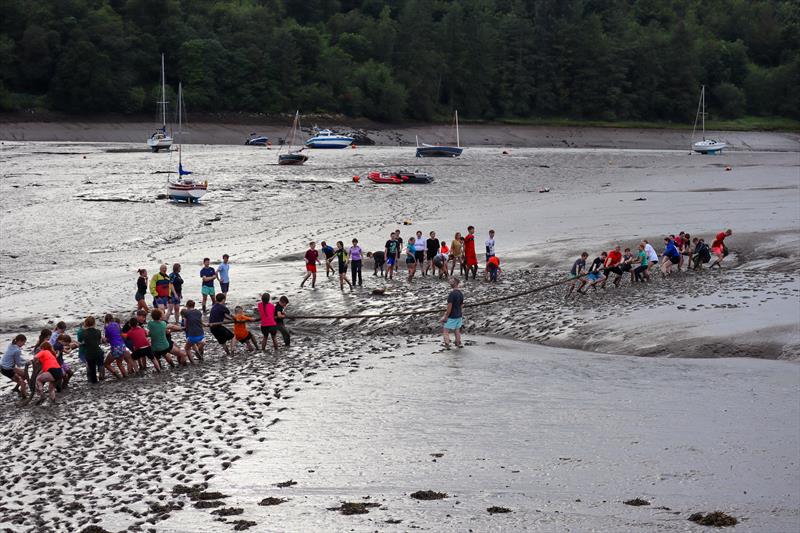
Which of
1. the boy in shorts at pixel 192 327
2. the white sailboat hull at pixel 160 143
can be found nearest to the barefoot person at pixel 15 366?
the boy in shorts at pixel 192 327

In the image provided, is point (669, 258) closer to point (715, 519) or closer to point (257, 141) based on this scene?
point (715, 519)

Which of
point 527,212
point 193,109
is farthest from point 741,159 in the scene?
point 193,109

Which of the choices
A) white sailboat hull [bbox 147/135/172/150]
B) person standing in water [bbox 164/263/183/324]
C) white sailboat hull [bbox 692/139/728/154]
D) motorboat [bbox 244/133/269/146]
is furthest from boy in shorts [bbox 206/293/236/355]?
white sailboat hull [bbox 692/139/728/154]

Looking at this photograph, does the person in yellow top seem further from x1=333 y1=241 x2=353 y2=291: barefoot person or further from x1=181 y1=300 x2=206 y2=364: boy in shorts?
x1=181 y1=300 x2=206 y2=364: boy in shorts

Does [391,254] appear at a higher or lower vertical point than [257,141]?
lower

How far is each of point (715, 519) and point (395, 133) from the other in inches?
3476

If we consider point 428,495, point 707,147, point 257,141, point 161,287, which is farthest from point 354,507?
point 257,141

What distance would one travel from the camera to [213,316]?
1973 cm

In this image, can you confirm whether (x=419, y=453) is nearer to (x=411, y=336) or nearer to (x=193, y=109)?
(x=411, y=336)

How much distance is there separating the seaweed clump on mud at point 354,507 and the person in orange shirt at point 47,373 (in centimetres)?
665

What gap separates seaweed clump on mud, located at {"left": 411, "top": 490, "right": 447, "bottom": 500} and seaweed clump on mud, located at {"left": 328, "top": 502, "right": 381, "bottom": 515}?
0.49 meters

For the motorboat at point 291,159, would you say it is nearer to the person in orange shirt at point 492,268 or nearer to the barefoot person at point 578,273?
the person in orange shirt at point 492,268

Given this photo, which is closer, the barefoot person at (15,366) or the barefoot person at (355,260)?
the barefoot person at (15,366)

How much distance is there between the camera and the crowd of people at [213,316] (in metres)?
17.1
